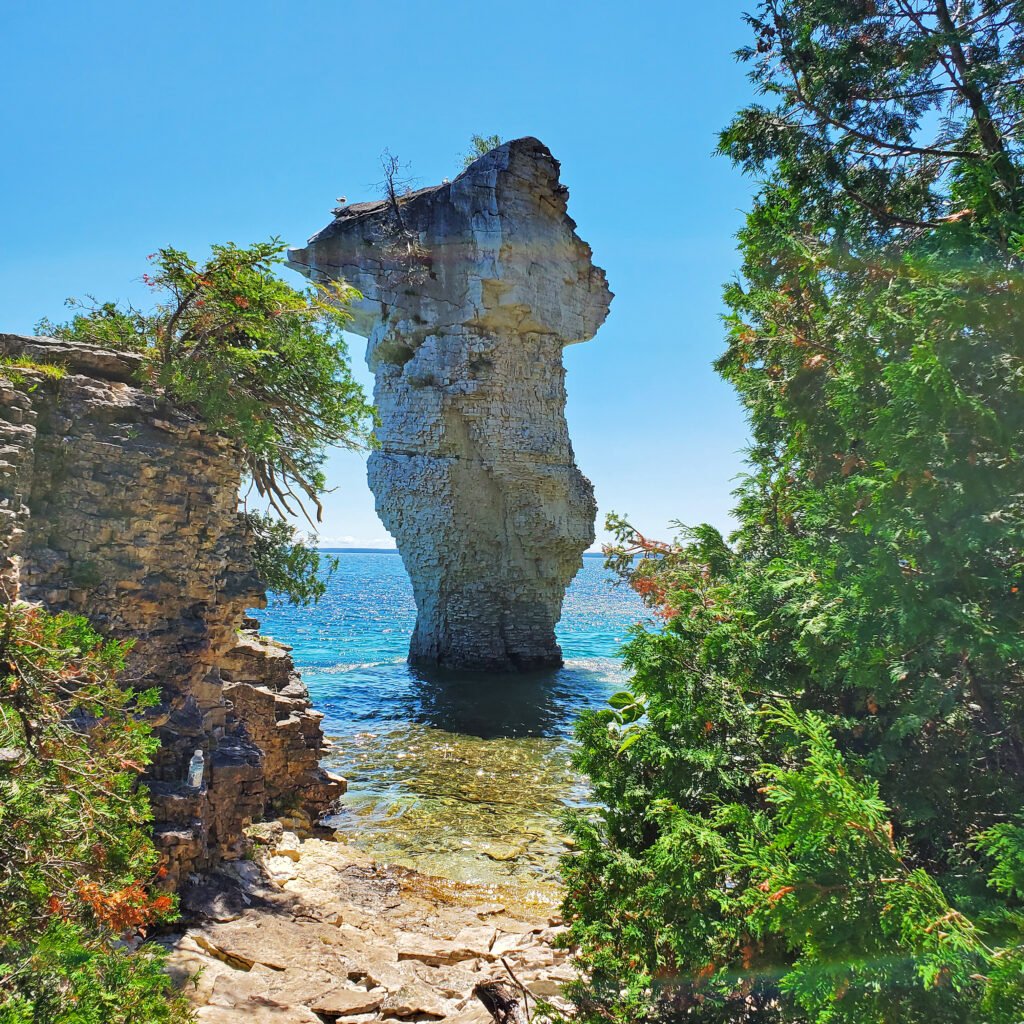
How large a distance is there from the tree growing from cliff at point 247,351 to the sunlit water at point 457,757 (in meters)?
4.47

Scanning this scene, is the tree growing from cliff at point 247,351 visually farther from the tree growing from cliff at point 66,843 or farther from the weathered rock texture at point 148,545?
the tree growing from cliff at point 66,843

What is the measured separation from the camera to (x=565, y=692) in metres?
26.1

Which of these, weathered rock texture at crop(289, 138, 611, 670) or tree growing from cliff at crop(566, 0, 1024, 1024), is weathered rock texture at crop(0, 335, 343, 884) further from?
weathered rock texture at crop(289, 138, 611, 670)

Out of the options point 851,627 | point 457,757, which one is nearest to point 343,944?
point 851,627

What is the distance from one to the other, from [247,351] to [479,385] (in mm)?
20219

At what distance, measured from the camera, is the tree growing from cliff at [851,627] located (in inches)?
138

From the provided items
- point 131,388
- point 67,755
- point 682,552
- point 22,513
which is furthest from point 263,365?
point 682,552

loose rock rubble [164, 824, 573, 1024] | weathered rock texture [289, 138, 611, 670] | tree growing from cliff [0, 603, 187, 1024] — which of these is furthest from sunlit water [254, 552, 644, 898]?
tree growing from cliff [0, 603, 187, 1024]

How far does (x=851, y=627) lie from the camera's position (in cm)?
450

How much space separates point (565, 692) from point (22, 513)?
22.4 metres

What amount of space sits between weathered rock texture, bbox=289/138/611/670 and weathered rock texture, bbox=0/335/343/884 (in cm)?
1928

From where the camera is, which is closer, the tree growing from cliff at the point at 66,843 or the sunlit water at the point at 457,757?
the tree growing from cliff at the point at 66,843

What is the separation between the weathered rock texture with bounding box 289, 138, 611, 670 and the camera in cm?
2659

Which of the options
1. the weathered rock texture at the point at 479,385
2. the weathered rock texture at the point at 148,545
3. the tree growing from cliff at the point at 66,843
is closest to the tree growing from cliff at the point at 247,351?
the weathered rock texture at the point at 148,545
